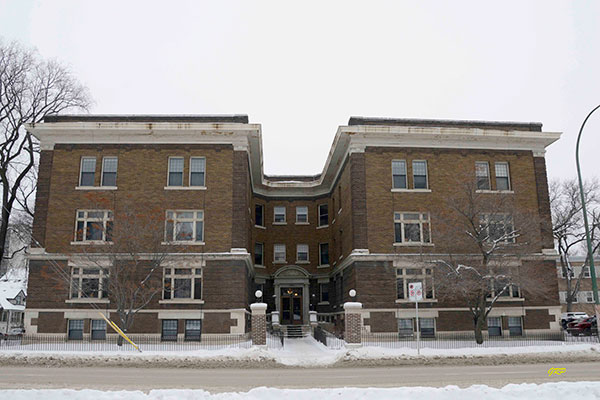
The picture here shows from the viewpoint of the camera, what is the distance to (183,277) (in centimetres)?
3014

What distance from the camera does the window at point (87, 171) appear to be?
3153cm

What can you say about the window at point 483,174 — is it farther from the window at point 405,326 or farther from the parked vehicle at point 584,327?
the parked vehicle at point 584,327

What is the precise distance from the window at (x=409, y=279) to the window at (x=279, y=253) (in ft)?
53.1

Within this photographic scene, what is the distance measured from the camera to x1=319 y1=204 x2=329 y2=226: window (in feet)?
150

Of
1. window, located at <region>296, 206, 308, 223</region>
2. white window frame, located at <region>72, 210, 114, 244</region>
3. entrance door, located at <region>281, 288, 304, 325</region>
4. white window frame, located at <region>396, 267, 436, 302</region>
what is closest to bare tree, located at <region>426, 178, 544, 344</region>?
white window frame, located at <region>396, 267, 436, 302</region>

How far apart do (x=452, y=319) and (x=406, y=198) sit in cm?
763

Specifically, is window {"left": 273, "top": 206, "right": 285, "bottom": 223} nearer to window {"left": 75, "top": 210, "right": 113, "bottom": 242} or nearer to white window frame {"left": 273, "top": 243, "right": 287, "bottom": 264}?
white window frame {"left": 273, "top": 243, "right": 287, "bottom": 264}

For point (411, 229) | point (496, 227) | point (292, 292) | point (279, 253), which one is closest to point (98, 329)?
point (292, 292)

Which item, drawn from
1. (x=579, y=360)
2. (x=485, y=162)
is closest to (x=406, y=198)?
(x=485, y=162)

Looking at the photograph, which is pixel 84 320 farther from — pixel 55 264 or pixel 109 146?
pixel 109 146

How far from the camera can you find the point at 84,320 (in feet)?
96.7

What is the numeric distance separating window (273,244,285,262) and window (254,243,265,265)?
1.09 meters

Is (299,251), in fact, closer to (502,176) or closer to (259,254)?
(259,254)

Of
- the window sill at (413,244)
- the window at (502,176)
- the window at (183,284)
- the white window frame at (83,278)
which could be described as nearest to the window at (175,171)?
the window at (183,284)
